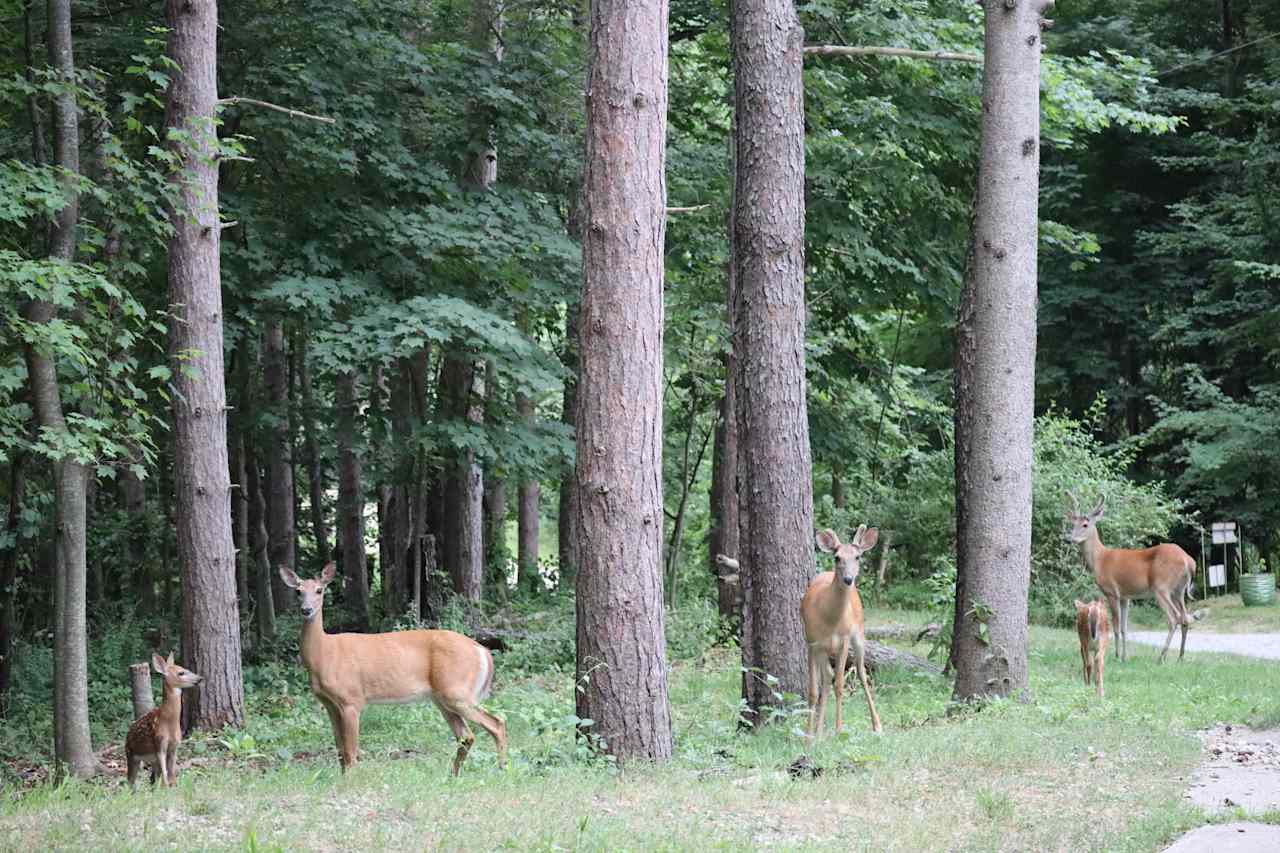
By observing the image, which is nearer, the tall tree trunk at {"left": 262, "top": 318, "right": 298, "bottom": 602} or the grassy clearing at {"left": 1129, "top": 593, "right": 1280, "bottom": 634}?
the tall tree trunk at {"left": 262, "top": 318, "right": 298, "bottom": 602}

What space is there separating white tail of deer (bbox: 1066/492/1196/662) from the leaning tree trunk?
5406 mm

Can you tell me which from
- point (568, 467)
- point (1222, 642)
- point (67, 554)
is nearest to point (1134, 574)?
point (1222, 642)

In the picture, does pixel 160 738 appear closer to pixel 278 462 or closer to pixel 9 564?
pixel 9 564

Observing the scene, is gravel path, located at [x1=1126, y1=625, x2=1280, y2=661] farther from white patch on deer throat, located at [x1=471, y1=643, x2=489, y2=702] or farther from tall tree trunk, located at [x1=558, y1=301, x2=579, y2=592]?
white patch on deer throat, located at [x1=471, y1=643, x2=489, y2=702]

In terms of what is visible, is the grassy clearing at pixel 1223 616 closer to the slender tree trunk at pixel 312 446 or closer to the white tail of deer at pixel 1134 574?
the white tail of deer at pixel 1134 574

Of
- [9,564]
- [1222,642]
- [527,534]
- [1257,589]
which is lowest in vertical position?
→ [1222,642]

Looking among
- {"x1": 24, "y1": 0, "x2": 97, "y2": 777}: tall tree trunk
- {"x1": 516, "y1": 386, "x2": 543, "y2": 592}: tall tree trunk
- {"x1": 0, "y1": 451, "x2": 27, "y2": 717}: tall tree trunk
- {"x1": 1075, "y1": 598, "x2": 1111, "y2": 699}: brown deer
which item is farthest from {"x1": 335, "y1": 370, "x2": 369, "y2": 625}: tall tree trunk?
{"x1": 1075, "y1": 598, "x2": 1111, "y2": 699}: brown deer

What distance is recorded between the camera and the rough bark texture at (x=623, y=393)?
26.8 feet

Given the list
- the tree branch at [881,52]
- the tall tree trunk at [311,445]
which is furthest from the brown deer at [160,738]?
the tall tree trunk at [311,445]

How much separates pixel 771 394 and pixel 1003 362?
202 cm

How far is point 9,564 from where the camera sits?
619 inches

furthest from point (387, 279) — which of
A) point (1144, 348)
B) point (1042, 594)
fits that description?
point (1144, 348)

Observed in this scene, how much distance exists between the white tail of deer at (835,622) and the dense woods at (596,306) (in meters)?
0.27

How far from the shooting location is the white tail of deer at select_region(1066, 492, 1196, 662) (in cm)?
1644
